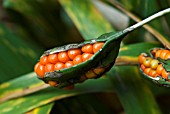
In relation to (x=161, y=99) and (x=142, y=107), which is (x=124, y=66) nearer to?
(x=142, y=107)

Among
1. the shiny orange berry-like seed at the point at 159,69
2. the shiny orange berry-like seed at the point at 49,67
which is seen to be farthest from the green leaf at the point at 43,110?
the shiny orange berry-like seed at the point at 159,69

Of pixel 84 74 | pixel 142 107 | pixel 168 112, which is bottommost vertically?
pixel 168 112

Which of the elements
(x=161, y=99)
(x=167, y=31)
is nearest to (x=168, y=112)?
(x=161, y=99)

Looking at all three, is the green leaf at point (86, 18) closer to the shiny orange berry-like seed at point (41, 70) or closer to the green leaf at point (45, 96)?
the green leaf at point (45, 96)

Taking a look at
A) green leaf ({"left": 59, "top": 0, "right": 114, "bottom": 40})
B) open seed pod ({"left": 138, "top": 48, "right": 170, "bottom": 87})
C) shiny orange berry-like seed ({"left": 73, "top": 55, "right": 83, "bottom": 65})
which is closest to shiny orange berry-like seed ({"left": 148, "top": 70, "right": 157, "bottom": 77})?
open seed pod ({"left": 138, "top": 48, "right": 170, "bottom": 87})

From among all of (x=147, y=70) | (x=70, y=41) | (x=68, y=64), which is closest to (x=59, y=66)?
(x=68, y=64)

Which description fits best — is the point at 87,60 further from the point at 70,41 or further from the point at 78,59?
the point at 70,41

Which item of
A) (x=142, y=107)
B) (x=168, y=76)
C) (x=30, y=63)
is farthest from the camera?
(x=30, y=63)
